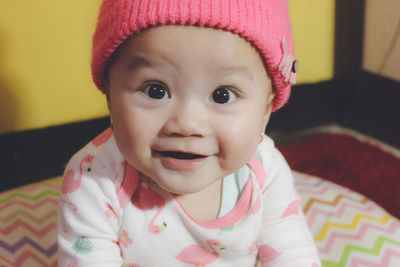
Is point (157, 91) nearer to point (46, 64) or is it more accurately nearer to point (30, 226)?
point (30, 226)

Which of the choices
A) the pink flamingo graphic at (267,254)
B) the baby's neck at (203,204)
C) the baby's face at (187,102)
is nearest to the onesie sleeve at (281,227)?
the pink flamingo graphic at (267,254)

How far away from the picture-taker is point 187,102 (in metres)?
0.62

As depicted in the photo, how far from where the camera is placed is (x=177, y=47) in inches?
23.3

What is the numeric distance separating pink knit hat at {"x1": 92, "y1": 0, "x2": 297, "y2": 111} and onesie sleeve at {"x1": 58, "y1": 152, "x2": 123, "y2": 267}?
16 centimetres

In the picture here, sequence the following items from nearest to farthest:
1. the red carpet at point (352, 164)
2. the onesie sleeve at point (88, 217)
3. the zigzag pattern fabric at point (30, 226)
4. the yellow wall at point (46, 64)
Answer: the onesie sleeve at point (88, 217) < the zigzag pattern fabric at point (30, 226) < the yellow wall at point (46, 64) < the red carpet at point (352, 164)

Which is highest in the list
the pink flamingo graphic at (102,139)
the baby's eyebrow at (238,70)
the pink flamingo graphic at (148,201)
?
the baby's eyebrow at (238,70)

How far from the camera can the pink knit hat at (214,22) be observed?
0.60 m

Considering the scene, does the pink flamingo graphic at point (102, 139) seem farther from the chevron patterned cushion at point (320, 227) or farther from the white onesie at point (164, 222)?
the chevron patterned cushion at point (320, 227)

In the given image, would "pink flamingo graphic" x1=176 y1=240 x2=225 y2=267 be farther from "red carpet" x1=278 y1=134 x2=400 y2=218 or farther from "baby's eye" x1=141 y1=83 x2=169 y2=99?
"red carpet" x1=278 y1=134 x2=400 y2=218

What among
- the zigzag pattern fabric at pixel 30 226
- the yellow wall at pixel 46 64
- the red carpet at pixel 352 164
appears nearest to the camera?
the zigzag pattern fabric at pixel 30 226

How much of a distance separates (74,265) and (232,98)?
0.37 m

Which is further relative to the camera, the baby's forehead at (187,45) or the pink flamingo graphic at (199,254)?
the pink flamingo graphic at (199,254)

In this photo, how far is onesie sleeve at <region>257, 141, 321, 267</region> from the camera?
84 cm

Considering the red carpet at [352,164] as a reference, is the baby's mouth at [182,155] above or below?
above
